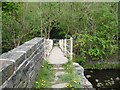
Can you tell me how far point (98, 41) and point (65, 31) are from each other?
9.59 feet

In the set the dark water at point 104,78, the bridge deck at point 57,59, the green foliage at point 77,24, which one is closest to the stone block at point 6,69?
the bridge deck at point 57,59

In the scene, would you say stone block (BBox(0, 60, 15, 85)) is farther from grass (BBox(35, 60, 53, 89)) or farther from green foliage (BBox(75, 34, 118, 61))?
green foliage (BBox(75, 34, 118, 61))

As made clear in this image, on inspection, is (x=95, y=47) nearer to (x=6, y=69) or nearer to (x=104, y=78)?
(x=104, y=78)

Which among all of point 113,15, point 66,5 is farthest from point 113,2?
point 66,5

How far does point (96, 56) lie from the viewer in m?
19.3

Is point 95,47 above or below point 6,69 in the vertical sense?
below

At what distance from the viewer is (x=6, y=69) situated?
2414 mm

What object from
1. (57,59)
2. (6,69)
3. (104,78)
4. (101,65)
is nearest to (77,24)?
(101,65)

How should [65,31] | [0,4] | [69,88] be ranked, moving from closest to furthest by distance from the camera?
[69,88] < [0,4] < [65,31]

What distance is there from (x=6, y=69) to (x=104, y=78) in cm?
1317

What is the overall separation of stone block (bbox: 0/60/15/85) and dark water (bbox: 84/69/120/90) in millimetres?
10596

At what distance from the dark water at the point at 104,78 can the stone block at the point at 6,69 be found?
1060 centimetres

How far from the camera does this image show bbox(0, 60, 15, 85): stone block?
2307 mm

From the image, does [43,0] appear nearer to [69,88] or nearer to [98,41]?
[98,41]
